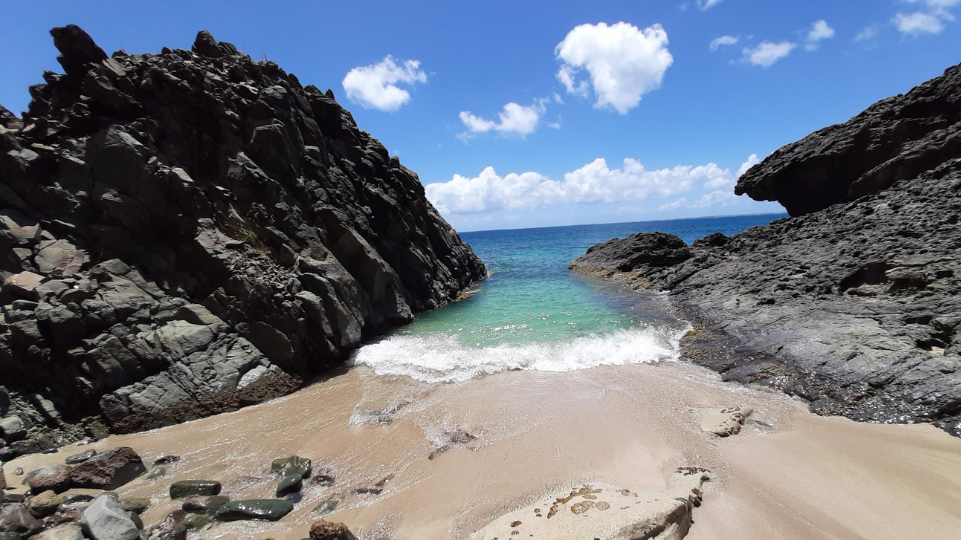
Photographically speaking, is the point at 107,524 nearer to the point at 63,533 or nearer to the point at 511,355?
the point at 63,533

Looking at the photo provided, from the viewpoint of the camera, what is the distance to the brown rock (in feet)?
17.0

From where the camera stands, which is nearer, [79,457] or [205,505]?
[205,505]

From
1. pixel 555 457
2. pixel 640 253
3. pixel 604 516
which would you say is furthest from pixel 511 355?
pixel 640 253

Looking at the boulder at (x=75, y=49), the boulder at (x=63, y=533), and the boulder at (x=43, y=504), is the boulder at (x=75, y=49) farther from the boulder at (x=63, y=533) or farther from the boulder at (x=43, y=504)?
the boulder at (x=63, y=533)

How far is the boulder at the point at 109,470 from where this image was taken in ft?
22.6

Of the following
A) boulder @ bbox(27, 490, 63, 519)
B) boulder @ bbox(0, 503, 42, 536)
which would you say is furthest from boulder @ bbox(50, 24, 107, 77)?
boulder @ bbox(0, 503, 42, 536)

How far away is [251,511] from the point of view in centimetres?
614

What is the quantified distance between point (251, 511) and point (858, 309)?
16.4m

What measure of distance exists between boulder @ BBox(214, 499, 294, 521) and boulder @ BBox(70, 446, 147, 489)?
2646mm

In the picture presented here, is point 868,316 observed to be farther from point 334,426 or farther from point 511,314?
point 334,426

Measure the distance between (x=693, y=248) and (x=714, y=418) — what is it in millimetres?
25977

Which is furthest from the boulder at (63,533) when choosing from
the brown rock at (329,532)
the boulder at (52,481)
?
the brown rock at (329,532)

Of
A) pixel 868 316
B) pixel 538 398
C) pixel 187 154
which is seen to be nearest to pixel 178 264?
pixel 187 154

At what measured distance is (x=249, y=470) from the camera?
7.49 metres
